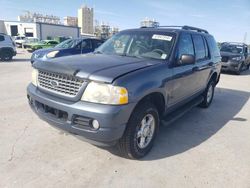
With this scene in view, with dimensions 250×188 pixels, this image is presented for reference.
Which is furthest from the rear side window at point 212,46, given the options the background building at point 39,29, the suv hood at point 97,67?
the background building at point 39,29

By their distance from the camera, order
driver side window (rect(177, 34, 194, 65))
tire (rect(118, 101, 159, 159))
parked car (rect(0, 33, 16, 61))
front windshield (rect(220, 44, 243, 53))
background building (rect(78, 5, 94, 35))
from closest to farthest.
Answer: tire (rect(118, 101, 159, 159)) < driver side window (rect(177, 34, 194, 65)) < front windshield (rect(220, 44, 243, 53)) < parked car (rect(0, 33, 16, 61)) < background building (rect(78, 5, 94, 35))

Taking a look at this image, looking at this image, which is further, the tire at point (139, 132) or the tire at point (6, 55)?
the tire at point (6, 55)

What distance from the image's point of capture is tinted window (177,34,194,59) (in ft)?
12.7

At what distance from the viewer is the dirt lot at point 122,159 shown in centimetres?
272

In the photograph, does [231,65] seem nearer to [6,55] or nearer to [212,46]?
[212,46]

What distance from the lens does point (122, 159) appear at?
3195 millimetres

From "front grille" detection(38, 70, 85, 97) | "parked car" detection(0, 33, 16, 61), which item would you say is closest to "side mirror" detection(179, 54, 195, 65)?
"front grille" detection(38, 70, 85, 97)

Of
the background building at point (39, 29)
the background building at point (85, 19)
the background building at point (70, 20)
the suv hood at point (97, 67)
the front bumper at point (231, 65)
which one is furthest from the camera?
the background building at point (70, 20)

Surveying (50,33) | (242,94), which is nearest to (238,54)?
(242,94)

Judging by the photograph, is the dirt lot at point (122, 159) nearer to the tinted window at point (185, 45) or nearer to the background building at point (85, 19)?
the tinted window at point (185, 45)

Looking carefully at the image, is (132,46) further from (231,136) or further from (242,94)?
(242,94)

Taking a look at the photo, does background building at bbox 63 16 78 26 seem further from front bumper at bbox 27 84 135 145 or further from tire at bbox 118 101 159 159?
front bumper at bbox 27 84 135 145

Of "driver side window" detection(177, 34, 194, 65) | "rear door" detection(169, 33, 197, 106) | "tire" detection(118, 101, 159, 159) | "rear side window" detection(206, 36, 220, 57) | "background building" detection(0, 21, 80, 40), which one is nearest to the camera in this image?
"tire" detection(118, 101, 159, 159)

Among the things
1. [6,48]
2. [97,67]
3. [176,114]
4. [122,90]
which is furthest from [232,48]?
[6,48]
